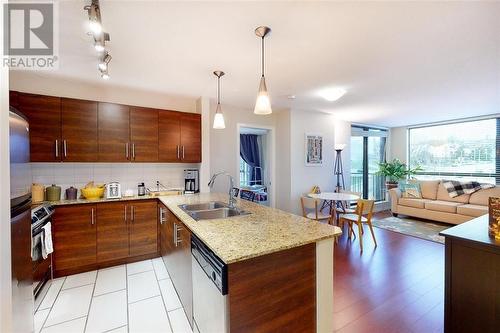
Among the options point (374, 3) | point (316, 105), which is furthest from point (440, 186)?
point (374, 3)

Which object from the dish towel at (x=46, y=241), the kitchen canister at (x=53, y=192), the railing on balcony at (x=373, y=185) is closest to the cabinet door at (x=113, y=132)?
the kitchen canister at (x=53, y=192)

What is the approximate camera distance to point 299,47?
2129mm

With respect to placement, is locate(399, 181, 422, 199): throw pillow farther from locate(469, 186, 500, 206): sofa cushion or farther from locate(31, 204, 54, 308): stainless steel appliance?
locate(31, 204, 54, 308): stainless steel appliance

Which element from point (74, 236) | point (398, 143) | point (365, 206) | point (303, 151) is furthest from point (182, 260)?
point (398, 143)

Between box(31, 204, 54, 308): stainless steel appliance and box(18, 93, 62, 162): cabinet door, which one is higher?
box(18, 93, 62, 162): cabinet door

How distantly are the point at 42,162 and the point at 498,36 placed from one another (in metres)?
4.96

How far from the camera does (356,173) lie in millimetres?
6195

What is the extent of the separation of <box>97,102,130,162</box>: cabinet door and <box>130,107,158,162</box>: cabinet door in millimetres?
76

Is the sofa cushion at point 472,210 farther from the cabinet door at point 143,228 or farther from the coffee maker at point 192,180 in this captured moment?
the cabinet door at point 143,228

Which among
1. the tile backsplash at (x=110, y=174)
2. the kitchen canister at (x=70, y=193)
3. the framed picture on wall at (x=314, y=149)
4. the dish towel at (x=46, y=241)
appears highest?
the framed picture on wall at (x=314, y=149)

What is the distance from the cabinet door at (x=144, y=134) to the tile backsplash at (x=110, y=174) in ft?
1.09

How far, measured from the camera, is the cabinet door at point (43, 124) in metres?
2.58

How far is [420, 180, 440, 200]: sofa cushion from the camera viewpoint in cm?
534

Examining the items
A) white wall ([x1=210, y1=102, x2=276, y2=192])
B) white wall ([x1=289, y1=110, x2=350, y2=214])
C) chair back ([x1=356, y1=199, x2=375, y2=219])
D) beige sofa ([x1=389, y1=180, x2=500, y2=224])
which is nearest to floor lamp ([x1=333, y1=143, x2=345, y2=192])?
white wall ([x1=289, y1=110, x2=350, y2=214])
